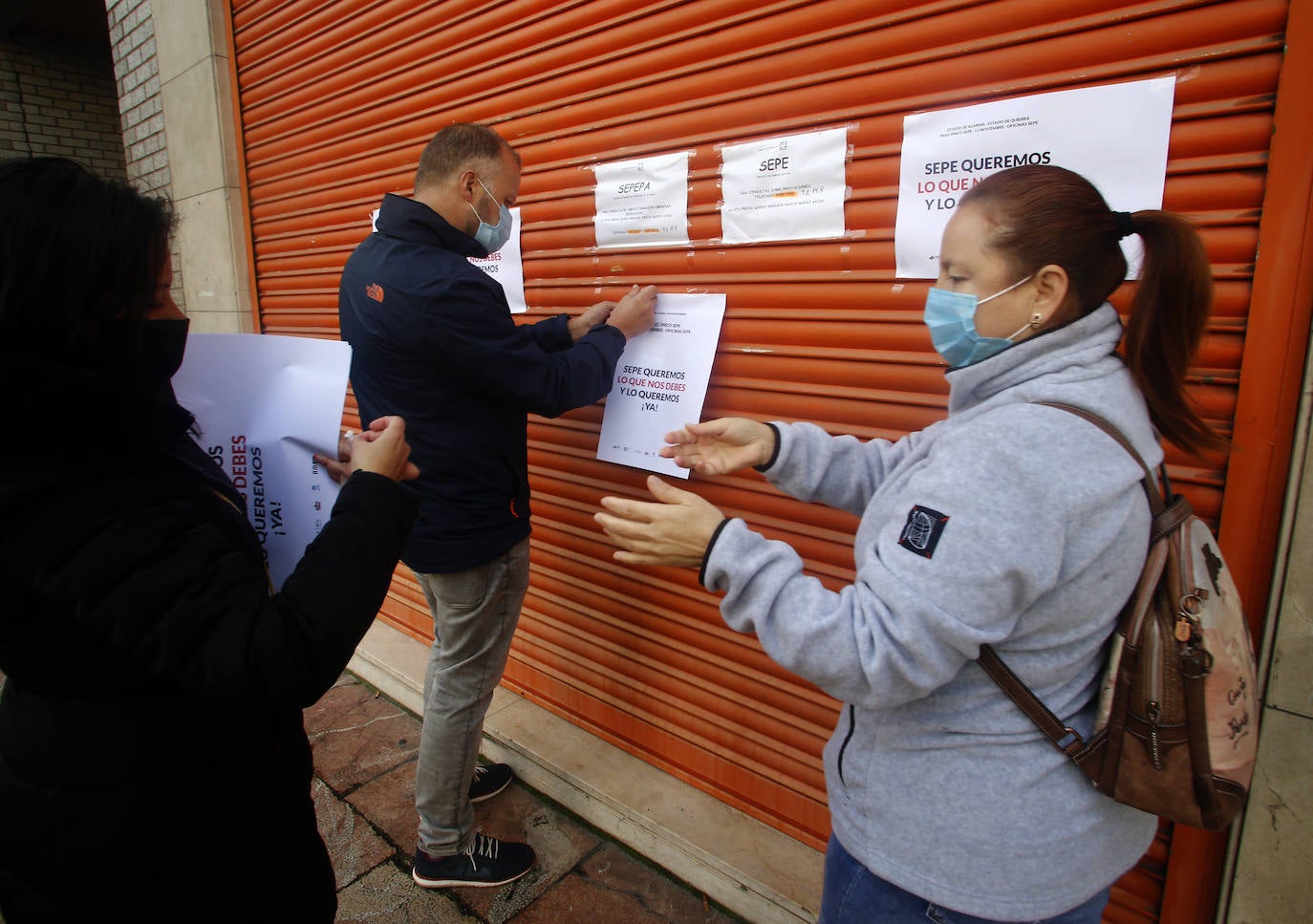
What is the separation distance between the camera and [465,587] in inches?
90.4

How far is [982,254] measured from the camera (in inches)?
45.9

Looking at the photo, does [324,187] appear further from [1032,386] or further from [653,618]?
[1032,386]

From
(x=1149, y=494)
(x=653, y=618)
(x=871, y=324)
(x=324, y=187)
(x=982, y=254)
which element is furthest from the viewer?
(x=324, y=187)

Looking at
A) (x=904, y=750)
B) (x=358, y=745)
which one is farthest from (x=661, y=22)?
(x=358, y=745)

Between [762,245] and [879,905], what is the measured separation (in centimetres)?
179

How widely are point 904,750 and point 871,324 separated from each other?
1262mm

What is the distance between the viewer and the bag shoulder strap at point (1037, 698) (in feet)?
3.50

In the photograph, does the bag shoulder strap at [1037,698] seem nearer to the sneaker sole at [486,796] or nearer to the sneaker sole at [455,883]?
the sneaker sole at [455,883]

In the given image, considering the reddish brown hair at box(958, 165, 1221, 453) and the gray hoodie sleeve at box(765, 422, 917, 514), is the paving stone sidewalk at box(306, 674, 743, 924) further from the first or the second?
the reddish brown hair at box(958, 165, 1221, 453)

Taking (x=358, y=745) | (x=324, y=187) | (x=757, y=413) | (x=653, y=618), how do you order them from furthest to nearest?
(x=324, y=187)
(x=358, y=745)
(x=653, y=618)
(x=757, y=413)

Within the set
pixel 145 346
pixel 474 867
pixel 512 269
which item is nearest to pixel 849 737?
pixel 145 346

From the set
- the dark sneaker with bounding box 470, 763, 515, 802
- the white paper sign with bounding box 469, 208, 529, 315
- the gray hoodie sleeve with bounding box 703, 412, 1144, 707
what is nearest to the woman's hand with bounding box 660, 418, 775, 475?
the gray hoodie sleeve with bounding box 703, 412, 1144, 707

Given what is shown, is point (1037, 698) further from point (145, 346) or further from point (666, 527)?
point (145, 346)

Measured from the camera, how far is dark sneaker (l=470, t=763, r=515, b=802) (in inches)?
112
